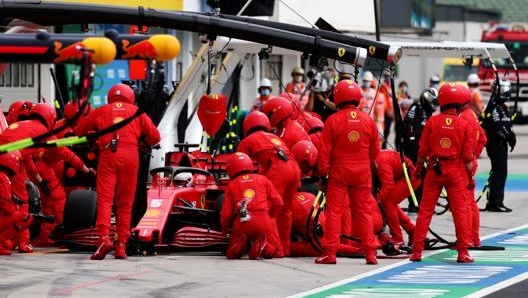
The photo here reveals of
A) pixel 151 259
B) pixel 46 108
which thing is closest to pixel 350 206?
pixel 151 259

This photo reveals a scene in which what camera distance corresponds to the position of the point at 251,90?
33438 millimetres

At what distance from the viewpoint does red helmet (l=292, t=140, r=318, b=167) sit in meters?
18.1

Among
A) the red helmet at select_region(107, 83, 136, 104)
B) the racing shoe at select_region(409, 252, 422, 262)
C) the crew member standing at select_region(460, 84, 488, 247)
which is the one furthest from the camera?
the crew member standing at select_region(460, 84, 488, 247)

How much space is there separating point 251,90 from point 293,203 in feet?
51.8

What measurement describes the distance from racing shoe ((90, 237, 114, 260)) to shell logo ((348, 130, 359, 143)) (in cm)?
273

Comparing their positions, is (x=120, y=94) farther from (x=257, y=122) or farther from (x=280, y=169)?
(x=280, y=169)

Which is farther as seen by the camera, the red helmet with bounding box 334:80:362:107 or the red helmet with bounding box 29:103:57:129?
the red helmet with bounding box 29:103:57:129

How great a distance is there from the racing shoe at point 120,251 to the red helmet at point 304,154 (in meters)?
2.39

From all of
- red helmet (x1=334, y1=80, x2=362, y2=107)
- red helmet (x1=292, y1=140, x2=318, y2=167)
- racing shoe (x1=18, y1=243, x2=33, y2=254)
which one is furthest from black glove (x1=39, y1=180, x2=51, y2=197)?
red helmet (x1=334, y1=80, x2=362, y2=107)

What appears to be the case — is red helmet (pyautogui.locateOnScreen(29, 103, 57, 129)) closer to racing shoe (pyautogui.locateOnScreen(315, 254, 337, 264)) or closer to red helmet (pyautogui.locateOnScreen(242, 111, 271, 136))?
red helmet (pyautogui.locateOnScreen(242, 111, 271, 136))

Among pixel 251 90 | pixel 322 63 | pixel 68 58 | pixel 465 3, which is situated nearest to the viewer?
pixel 68 58

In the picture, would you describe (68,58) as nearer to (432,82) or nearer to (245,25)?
(245,25)

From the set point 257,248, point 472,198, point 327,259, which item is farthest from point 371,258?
point 472,198

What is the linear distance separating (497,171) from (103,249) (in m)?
8.67
